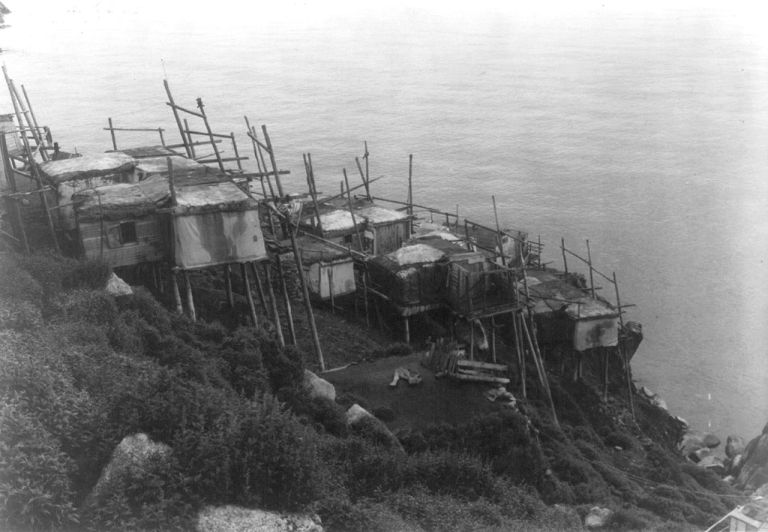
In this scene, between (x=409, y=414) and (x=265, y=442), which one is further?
(x=409, y=414)

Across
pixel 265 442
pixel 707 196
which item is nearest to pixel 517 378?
pixel 265 442

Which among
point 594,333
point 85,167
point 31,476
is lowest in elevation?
point 594,333

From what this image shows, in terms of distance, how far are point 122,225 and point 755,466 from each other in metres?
20.9

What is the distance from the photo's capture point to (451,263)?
25.9 meters

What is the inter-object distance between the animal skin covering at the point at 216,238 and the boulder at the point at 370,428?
20.2ft

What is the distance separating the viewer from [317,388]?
18172 mm

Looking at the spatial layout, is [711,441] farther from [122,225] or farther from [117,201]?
[117,201]

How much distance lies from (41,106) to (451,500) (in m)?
62.1

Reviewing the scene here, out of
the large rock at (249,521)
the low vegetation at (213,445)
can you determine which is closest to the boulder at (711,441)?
the low vegetation at (213,445)

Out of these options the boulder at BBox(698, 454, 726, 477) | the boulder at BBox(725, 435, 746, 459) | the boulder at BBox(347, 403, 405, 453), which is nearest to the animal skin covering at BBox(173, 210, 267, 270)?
the boulder at BBox(347, 403, 405, 453)

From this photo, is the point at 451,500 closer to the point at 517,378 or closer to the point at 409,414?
the point at 409,414

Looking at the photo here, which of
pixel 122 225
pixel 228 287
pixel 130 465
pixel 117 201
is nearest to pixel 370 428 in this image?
pixel 130 465

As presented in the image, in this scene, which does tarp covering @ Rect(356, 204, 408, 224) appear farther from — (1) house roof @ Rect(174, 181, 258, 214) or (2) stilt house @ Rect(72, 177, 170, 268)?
(2) stilt house @ Rect(72, 177, 170, 268)

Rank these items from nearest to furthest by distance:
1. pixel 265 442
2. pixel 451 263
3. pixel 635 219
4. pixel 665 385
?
pixel 265 442 < pixel 451 263 < pixel 665 385 < pixel 635 219
